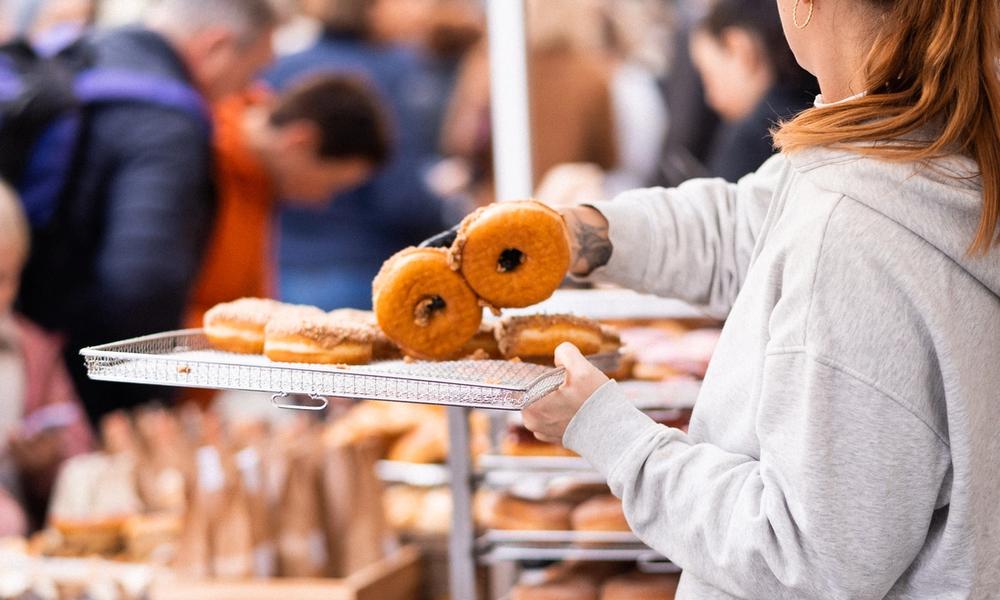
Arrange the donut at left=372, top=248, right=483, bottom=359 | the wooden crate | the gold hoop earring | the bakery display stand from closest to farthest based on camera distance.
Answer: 1. the gold hoop earring
2. the donut at left=372, top=248, right=483, bottom=359
3. the bakery display stand
4. the wooden crate

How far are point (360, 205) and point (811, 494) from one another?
323cm

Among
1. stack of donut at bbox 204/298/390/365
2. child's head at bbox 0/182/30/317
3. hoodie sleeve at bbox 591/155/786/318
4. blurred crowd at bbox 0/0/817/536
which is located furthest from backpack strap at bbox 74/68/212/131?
hoodie sleeve at bbox 591/155/786/318

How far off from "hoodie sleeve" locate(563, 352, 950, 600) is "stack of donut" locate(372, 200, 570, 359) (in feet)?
1.24

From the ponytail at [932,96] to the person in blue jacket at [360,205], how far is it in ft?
9.89

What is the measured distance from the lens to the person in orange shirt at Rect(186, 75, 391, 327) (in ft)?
13.4

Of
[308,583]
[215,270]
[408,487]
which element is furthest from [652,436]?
[215,270]

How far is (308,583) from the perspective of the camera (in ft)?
9.04

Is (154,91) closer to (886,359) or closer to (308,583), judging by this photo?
(308,583)

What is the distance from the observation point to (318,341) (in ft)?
5.02

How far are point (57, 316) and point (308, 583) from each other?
1.87 metres

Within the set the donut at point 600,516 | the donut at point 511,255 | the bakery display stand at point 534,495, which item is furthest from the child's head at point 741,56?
the donut at point 511,255

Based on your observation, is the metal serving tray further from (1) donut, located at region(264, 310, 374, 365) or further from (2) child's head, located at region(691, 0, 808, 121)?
(2) child's head, located at region(691, 0, 808, 121)

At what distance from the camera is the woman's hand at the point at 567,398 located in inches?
53.9

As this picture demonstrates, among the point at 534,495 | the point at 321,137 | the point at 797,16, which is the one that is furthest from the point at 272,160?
the point at 797,16
